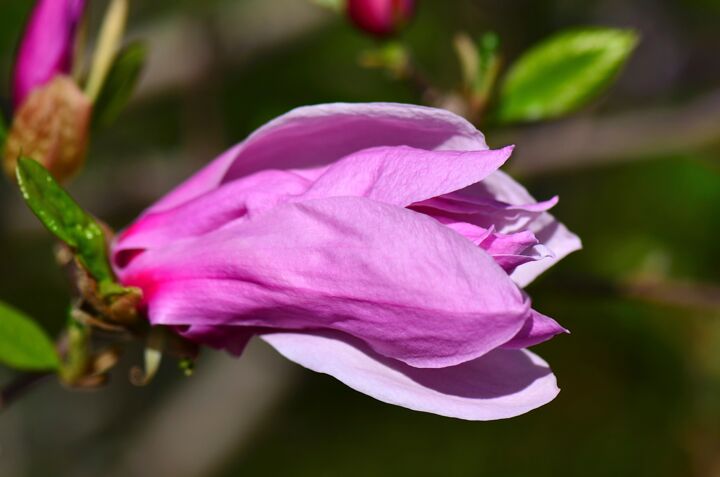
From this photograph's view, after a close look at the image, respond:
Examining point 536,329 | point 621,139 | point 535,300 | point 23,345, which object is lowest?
point 535,300

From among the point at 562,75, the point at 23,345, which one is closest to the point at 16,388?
the point at 23,345

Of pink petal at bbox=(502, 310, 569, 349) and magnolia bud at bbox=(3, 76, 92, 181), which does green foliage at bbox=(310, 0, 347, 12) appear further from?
pink petal at bbox=(502, 310, 569, 349)

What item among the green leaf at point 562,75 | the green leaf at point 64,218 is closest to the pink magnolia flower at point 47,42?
the green leaf at point 64,218

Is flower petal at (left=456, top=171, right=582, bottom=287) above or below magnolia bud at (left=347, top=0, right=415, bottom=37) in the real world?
below

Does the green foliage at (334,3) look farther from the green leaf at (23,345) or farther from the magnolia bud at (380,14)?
the green leaf at (23,345)

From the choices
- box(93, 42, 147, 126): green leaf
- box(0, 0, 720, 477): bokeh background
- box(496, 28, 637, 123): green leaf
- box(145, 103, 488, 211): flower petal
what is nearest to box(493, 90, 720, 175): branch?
box(0, 0, 720, 477): bokeh background

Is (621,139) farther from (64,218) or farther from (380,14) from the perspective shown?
(64,218)

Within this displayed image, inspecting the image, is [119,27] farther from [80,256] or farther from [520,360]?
[520,360]
